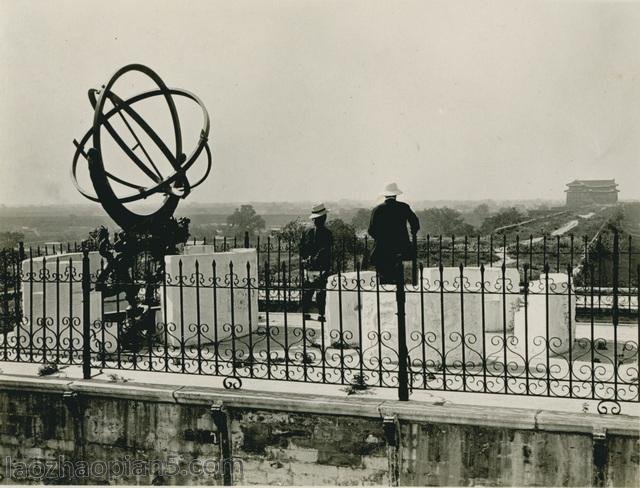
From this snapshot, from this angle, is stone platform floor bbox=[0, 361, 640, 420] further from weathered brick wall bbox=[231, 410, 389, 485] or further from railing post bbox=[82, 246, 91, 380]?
weathered brick wall bbox=[231, 410, 389, 485]

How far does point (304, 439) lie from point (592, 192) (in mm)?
52788

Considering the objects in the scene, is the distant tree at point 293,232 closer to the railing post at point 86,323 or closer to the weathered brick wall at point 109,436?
the railing post at point 86,323

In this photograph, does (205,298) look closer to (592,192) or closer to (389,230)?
(389,230)

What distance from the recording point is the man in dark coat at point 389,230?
875 centimetres

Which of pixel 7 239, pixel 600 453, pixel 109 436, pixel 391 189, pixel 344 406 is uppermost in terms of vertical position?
pixel 391 189

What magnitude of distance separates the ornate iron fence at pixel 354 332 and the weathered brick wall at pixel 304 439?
0.44 m

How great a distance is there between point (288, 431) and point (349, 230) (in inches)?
839

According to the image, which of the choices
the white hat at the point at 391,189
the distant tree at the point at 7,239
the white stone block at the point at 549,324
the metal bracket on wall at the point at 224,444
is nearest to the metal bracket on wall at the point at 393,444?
the metal bracket on wall at the point at 224,444

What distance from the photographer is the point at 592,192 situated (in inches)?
2103

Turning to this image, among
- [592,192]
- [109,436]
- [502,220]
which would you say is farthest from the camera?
[592,192]

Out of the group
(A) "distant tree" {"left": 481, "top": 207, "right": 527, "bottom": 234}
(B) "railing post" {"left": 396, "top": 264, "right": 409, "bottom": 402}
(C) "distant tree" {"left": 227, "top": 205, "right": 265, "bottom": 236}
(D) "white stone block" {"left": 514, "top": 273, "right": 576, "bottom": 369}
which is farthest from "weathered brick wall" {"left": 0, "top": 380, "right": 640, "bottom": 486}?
(C) "distant tree" {"left": 227, "top": 205, "right": 265, "bottom": 236}

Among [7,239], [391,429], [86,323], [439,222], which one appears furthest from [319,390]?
[439,222]

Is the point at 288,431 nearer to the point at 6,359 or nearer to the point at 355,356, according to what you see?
the point at 355,356

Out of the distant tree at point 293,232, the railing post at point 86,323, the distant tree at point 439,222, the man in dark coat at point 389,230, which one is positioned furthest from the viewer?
the distant tree at point 439,222
